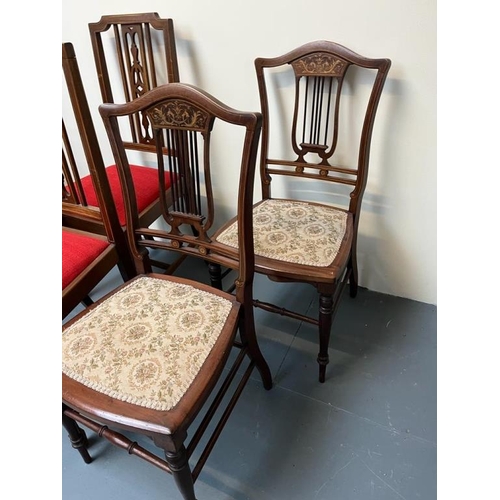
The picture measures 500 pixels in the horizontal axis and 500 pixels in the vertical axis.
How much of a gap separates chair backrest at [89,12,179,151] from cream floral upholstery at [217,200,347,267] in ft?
1.90

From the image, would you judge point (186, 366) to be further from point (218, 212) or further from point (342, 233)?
point (218, 212)

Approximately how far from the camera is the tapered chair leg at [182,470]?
2.61ft

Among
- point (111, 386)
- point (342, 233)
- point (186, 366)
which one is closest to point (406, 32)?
point (342, 233)

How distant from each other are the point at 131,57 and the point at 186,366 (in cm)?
128

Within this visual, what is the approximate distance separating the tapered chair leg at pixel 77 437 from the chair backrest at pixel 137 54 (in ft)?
3.37

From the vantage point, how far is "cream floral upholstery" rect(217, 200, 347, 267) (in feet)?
3.86

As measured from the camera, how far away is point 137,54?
1.42 metres

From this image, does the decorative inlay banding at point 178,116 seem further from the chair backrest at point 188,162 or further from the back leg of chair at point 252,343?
the back leg of chair at point 252,343

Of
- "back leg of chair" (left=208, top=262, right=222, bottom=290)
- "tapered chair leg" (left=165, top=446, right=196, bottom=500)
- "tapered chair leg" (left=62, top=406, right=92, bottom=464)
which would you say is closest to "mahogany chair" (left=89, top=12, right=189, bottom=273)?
"back leg of chair" (left=208, top=262, right=222, bottom=290)

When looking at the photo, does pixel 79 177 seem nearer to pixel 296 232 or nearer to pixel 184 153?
pixel 184 153

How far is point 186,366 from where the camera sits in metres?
0.84

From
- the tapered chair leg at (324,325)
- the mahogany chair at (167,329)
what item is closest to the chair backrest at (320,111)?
the tapered chair leg at (324,325)

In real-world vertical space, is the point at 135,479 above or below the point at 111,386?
below
